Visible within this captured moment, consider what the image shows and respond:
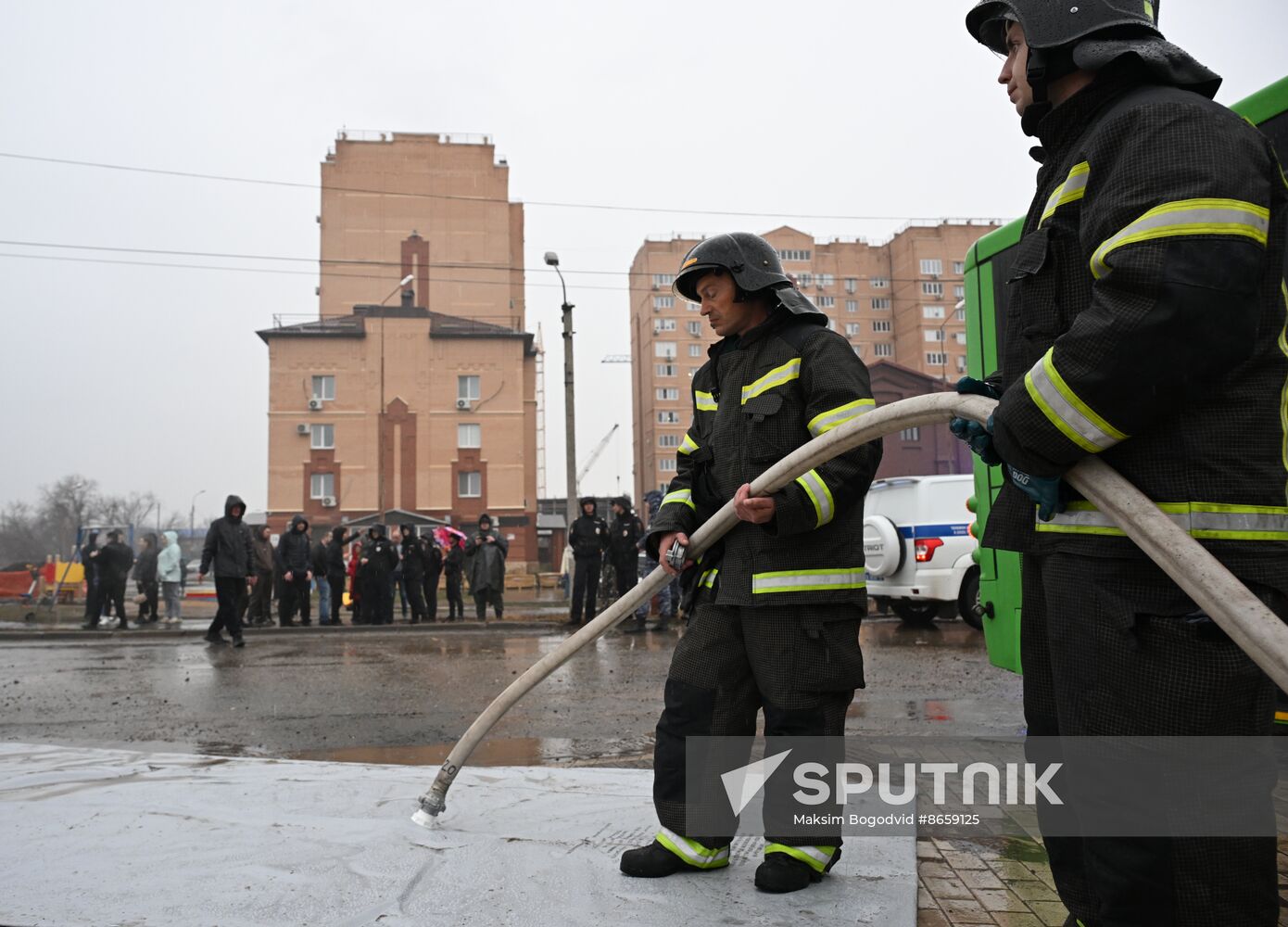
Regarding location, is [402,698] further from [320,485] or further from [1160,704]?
[320,485]

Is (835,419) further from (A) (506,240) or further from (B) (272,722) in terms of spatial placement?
(A) (506,240)

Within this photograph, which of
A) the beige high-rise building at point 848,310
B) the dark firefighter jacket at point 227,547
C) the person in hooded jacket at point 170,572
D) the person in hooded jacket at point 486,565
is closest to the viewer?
the dark firefighter jacket at point 227,547

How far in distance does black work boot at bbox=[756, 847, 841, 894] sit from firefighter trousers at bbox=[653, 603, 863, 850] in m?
0.05

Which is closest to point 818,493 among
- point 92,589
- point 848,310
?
point 92,589

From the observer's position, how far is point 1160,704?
65.5 inches

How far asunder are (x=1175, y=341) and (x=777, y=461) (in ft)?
Result: 4.89

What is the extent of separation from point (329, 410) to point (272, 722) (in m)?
40.9

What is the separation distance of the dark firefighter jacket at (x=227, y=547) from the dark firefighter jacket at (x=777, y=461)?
10.6m

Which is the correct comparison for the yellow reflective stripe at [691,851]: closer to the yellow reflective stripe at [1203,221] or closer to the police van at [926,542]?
the yellow reflective stripe at [1203,221]

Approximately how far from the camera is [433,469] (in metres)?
46.5

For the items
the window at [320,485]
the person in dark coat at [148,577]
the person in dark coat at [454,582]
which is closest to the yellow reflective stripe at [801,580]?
the person in dark coat at [454,582]

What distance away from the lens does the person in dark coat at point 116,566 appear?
17.5 m

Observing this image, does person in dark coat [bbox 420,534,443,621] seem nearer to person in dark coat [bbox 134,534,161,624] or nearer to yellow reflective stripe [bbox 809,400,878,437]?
person in dark coat [bbox 134,534,161,624]

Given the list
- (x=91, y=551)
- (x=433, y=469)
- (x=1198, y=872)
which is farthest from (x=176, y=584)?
(x=433, y=469)
